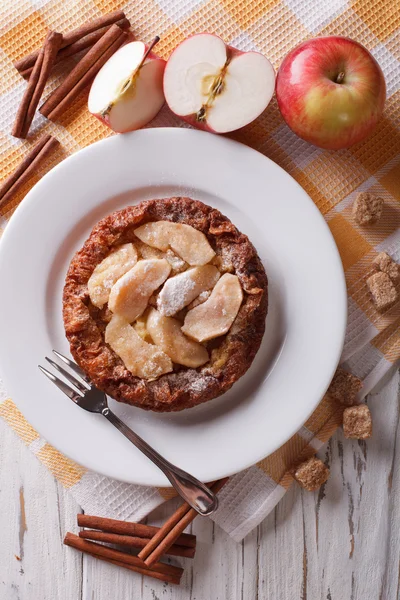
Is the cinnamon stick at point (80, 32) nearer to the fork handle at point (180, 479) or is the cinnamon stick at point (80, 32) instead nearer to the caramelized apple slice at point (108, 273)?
the caramelized apple slice at point (108, 273)

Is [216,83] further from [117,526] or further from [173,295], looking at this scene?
[117,526]

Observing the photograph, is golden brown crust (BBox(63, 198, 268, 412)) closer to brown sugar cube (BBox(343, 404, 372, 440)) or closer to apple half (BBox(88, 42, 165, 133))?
apple half (BBox(88, 42, 165, 133))

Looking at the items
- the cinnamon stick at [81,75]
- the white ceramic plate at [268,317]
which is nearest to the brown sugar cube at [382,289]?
the white ceramic plate at [268,317]

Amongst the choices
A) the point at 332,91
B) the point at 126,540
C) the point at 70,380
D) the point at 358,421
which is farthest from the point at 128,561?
the point at 332,91

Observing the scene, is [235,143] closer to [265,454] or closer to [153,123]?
[153,123]

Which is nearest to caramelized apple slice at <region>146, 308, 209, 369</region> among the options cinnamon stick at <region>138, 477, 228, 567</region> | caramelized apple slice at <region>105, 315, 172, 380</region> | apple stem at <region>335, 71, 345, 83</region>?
caramelized apple slice at <region>105, 315, 172, 380</region>

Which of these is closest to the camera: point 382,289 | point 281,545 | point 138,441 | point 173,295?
point 173,295
